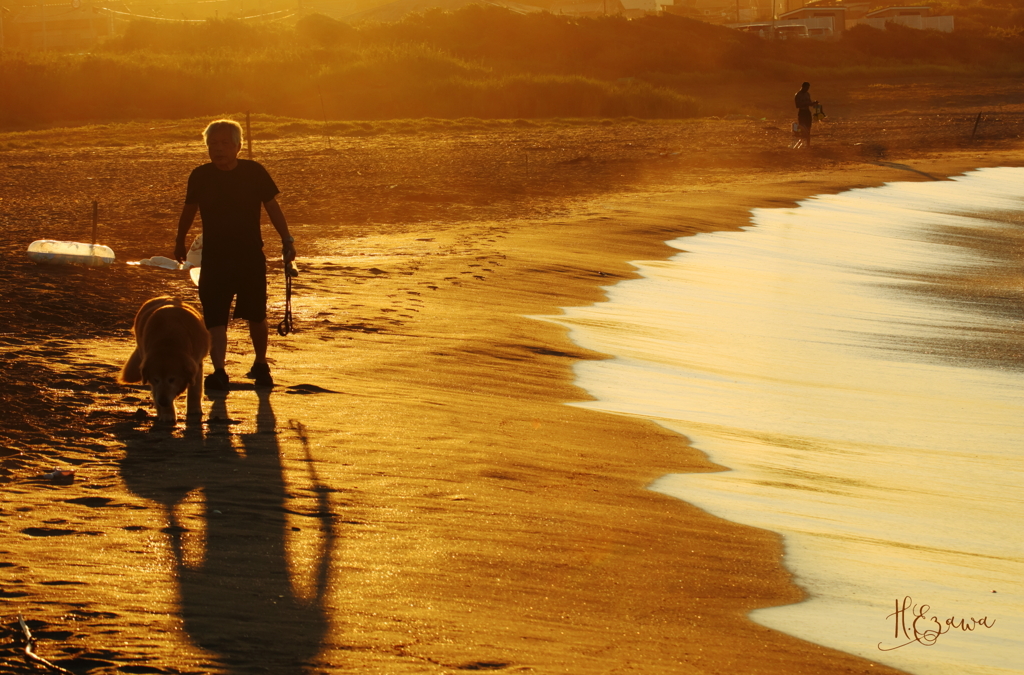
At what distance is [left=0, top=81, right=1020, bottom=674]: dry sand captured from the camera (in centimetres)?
422

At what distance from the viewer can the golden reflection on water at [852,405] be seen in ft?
18.0

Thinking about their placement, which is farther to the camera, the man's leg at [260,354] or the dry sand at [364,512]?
the man's leg at [260,354]

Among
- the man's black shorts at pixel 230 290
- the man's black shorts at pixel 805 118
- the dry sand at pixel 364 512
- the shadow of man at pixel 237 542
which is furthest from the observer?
the man's black shorts at pixel 805 118

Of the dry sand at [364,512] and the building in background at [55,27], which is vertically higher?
the building in background at [55,27]

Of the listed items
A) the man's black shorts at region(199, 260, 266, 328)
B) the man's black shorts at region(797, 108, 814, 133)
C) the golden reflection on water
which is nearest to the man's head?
the man's black shorts at region(199, 260, 266, 328)

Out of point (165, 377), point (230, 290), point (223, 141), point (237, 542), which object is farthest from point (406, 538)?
point (223, 141)

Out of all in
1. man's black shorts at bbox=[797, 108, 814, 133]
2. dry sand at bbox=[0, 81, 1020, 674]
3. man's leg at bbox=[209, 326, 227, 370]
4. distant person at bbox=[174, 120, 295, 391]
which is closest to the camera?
dry sand at bbox=[0, 81, 1020, 674]

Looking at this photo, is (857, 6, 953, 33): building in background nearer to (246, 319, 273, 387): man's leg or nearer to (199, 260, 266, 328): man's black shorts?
(246, 319, 273, 387): man's leg

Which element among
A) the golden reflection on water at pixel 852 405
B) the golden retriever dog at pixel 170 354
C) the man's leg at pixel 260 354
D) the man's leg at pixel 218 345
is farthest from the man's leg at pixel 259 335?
the golden reflection on water at pixel 852 405

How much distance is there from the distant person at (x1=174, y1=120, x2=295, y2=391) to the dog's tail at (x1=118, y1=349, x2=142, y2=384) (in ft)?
1.75

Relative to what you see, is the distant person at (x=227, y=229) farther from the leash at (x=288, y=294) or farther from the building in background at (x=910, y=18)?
the building in background at (x=910, y=18)

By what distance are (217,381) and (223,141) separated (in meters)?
1.44

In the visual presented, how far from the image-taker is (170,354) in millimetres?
6285

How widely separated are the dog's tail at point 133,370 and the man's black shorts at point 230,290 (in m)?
0.54
